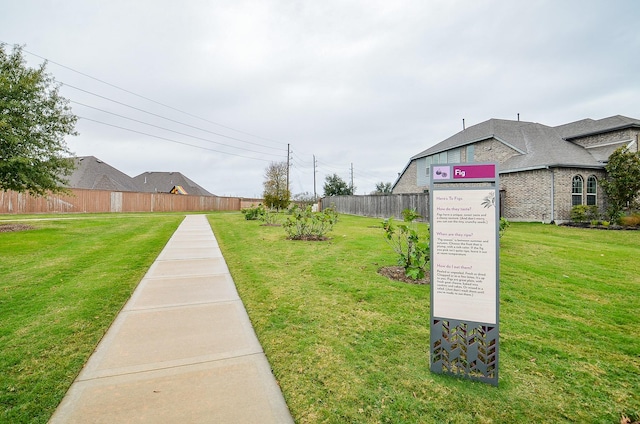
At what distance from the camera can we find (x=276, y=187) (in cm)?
3406

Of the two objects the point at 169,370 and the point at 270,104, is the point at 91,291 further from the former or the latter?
the point at 270,104

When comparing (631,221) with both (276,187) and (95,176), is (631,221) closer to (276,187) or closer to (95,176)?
(276,187)

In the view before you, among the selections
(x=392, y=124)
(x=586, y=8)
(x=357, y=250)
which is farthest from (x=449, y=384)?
(x=392, y=124)

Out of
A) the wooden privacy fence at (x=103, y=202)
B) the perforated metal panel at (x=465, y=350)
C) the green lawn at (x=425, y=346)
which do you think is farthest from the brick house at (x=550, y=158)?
the wooden privacy fence at (x=103, y=202)

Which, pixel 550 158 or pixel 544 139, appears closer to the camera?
pixel 550 158

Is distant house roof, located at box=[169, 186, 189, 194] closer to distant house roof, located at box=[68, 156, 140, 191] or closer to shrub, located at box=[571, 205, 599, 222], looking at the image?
distant house roof, located at box=[68, 156, 140, 191]

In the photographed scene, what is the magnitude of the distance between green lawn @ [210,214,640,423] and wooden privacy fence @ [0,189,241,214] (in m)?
20.0

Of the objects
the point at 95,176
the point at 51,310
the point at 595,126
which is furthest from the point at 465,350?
the point at 95,176

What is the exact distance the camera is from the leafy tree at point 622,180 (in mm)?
13688

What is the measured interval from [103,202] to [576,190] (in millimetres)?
35170

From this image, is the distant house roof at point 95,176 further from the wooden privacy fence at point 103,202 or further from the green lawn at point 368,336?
the green lawn at point 368,336

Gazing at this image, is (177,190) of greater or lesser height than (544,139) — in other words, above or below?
below

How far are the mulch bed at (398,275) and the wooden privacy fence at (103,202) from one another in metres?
20.0

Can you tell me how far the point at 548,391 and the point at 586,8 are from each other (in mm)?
13498
